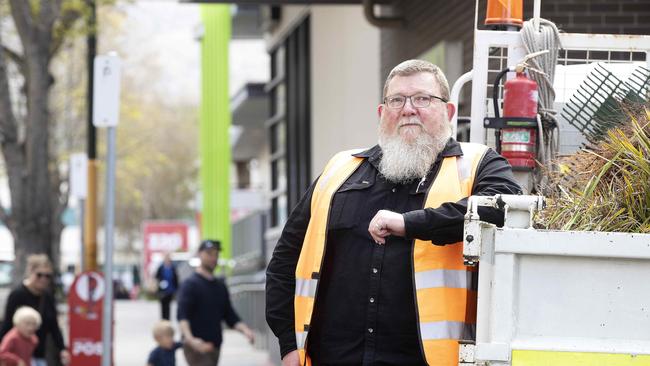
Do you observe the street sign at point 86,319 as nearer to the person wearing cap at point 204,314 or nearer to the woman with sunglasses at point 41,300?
the woman with sunglasses at point 41,300

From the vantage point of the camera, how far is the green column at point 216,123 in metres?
29.3

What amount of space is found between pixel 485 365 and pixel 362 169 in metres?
1.35

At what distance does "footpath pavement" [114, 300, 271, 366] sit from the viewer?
20141 millimetres

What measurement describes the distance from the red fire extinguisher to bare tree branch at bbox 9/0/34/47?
14518 millimetres

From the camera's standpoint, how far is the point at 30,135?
800 inches

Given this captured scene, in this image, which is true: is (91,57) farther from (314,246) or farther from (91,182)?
(314,246)

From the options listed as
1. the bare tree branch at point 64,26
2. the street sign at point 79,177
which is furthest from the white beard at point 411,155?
the bare tree branch at point 64,26

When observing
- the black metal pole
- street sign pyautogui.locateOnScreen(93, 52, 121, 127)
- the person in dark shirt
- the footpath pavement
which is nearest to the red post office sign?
the footpath pavement

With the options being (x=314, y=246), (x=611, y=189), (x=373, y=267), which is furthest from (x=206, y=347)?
(x=611, y=189)

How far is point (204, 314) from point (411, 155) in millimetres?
7271

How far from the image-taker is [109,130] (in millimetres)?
10258

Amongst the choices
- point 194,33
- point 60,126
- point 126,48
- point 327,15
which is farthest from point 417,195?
point 126,48

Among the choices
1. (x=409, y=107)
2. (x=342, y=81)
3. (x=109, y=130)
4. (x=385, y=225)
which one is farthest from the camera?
(x=342, y=81)

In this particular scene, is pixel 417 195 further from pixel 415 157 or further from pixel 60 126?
pixel 60 126
